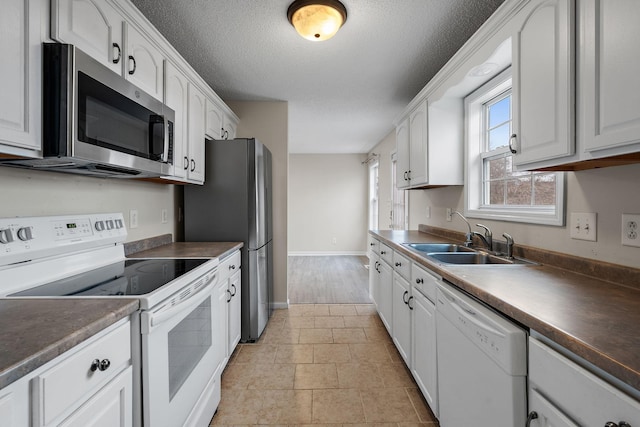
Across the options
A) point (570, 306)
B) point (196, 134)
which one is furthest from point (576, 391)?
point (196, 134)

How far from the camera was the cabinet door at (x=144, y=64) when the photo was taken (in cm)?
148

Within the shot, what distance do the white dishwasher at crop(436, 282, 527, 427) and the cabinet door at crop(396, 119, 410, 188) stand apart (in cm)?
173

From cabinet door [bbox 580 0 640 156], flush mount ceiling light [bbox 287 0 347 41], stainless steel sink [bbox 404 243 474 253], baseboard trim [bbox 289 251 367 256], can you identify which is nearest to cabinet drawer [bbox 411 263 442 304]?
stainless steel sink [bbox 404 243 474 253]

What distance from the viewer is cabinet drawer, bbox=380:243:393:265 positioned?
7.98ft

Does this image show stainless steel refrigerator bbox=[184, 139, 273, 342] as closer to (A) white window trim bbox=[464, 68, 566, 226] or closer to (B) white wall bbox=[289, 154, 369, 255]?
(A) white window trim bbox=[464, 68, 566, 226]

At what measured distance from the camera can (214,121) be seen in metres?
2.68

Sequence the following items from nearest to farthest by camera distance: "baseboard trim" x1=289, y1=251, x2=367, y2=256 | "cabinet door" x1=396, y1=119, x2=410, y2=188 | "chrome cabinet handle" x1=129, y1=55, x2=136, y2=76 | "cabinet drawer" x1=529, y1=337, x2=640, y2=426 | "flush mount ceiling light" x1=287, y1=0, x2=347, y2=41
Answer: "cabinet drawer" x1=529, y1=337, x2=640, y2=426 → "chrome cabinet handle" x1=129, y1=55, x2=136, y2=76 → "flush mount ceiling light" x1=287, y1=0, x2=347, y2=41 → "cabinet door" x1=396, y1=119, x2=410, y2=188 → "baseboard trim" x1=289, y1=251, x2=367, y2=256

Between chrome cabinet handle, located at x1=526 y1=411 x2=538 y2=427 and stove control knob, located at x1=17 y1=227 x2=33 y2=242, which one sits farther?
stove control knob, located at x1=17 y1=227 x2=33 y2=242

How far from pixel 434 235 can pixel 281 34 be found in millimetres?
2205

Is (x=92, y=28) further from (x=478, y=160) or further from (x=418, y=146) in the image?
(x=478, y=160)

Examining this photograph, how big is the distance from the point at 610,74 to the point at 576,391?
0.93 m

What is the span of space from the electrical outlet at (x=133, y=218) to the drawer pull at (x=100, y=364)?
4.23 ft

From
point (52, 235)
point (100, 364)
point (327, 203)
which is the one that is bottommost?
point (100, 364)

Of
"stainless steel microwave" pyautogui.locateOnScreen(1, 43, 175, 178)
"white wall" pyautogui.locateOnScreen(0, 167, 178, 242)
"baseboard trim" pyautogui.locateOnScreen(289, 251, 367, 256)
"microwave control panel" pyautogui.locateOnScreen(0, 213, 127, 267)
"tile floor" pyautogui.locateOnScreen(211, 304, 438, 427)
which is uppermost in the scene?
"stainless steel microwave" pyautogui.locateOnScreen(1, 43, 175, 178)
